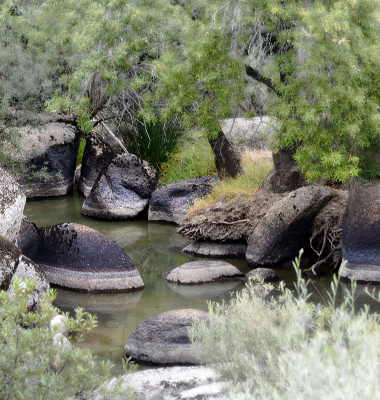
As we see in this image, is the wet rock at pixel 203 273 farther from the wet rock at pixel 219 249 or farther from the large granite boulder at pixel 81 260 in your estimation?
the wet rock at pixel 219 249

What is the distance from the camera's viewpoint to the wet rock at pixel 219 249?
9078 mm

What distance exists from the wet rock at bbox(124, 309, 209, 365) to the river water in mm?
244

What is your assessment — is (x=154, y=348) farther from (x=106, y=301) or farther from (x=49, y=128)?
(x=49, y=128)

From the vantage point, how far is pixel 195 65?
7672 millimetres

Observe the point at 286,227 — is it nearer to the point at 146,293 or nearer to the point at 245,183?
the point at 245,183

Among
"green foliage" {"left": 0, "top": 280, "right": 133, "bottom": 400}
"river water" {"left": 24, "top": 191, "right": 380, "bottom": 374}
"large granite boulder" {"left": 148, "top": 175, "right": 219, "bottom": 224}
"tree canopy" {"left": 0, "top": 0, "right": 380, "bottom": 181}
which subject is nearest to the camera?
"green foliage" {"left": 0, "top": 280, "right": 133, "bottom": 400}

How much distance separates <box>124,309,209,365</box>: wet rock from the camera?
4.95 metres

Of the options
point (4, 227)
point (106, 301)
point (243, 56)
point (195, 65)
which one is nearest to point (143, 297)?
point (106, 301)

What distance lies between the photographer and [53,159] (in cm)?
1370

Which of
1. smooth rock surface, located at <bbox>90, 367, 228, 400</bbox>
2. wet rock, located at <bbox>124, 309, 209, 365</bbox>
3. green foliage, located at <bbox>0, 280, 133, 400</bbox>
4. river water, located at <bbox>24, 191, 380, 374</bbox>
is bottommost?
river water, located at <bbox>24, 191, 380, 374</bbox>

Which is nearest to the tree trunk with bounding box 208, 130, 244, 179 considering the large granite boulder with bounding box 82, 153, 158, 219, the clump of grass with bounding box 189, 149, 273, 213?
the clump of grass with bounding box 189, 149, 273, 213

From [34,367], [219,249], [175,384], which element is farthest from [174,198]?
[34,367]

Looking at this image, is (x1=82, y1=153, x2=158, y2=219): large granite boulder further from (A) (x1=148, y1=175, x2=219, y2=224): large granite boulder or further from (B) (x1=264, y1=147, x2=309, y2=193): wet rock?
(B) (x1=264, y1=147, x2=309, y2=193): wet rock

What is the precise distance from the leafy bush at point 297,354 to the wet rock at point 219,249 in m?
5.51
